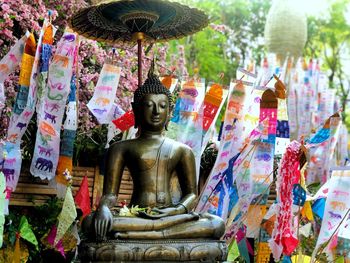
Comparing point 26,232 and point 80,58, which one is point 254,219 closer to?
point 26,232

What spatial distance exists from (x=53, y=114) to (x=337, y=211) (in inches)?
143

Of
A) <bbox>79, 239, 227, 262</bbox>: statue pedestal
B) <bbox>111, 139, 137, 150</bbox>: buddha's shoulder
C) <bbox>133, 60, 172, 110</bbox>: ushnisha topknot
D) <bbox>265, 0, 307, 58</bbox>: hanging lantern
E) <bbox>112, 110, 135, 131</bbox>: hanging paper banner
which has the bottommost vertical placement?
<bbox>79, 239, 227, 262</bbox>: statue pedestal

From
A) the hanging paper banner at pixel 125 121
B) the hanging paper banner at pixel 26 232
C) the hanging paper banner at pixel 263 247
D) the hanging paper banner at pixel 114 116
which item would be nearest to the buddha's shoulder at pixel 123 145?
the hanging paper banner at pixel 125 121

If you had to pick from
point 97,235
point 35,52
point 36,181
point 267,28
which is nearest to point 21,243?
point 36,181

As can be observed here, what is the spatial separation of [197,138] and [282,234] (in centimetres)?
170

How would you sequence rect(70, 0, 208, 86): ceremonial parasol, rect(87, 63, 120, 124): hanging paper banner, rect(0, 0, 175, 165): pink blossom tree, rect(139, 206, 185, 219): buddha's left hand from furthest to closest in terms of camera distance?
rect(0, 0, 175, 165): pink blossom tree < rect(87, 63, 120, 124): hanging paper banner < rect(70, 0, 208, 86): ceremonial parasol < rect(139, 206, 185, 219): buddha's left hand

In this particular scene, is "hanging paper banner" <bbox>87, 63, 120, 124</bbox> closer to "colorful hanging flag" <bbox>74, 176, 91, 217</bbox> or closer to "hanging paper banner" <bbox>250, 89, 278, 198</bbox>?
"colorful hanging flag" <bbox>74, 176, 91, 217</bbox>

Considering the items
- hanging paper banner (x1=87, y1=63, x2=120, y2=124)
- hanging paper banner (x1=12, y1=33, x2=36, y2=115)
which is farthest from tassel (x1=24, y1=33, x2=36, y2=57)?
hanging paper banner (x1=87, y1=63, x2=120, y2=124)

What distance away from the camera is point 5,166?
672cm

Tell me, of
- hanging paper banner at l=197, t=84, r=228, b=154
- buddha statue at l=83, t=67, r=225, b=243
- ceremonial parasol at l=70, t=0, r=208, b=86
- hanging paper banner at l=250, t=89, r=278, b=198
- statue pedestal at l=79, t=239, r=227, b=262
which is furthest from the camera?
hanging paper banner at l=197, t=84, r=228, b=154

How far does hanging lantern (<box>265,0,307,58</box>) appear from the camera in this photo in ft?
60.2

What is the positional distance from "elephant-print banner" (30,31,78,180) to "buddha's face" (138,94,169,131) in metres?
1.75

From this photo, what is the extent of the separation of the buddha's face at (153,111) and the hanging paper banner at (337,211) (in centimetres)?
254

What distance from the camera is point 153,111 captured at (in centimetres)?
562
